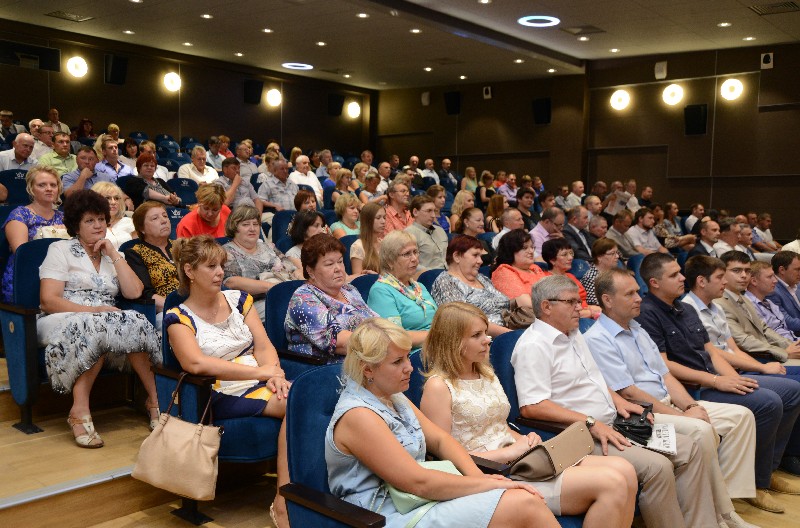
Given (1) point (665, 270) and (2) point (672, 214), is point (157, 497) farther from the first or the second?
(2) point (672, 214)

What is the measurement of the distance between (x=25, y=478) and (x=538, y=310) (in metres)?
1.88

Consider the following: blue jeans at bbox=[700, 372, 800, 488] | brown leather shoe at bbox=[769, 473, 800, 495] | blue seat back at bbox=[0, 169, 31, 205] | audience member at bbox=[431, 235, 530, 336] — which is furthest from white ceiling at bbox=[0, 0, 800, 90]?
brown leather shoe at bbox=[769, 473, 800, 495]

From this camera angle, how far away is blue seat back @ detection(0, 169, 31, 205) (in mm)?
5129

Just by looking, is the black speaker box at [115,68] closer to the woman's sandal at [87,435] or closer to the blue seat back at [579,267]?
the blue seat back at [579,267]

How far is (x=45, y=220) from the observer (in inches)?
145

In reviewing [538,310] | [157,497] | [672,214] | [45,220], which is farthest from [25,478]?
[672,214]

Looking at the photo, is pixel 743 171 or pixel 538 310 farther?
pixel 743 171

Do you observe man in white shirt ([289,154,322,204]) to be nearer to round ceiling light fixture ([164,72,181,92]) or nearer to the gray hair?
round ceiling light fixture ([164,72,181,92])

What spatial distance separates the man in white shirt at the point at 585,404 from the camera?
7.63 feet

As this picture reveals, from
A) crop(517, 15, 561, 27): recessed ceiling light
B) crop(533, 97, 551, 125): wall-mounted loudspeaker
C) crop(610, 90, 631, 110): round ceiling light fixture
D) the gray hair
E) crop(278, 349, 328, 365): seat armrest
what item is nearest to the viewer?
the gray hair

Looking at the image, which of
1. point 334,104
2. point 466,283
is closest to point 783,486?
point 466,283

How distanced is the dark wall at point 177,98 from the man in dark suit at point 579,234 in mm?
7888

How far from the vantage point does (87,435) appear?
2.83 meters

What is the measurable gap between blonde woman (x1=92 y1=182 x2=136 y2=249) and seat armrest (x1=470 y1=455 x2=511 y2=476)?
7.74ft
